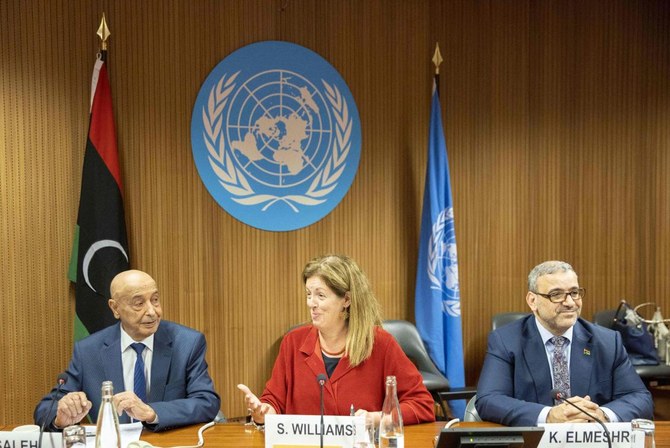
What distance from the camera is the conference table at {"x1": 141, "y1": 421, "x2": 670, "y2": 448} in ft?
9.29

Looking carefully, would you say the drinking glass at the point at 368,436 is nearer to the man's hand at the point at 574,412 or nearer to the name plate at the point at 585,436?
the name plate at the point at 585,436

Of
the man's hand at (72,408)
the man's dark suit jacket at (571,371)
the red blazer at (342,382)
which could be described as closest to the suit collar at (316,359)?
the red blazer at (342,382)

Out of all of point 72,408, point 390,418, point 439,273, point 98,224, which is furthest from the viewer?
point 439,273

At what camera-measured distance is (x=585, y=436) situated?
8.61ft

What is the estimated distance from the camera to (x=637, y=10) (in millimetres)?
5543

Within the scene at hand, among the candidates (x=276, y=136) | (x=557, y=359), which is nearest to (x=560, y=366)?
(x=557, y=359)

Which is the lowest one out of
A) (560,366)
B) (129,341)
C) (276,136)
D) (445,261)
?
(560,366)

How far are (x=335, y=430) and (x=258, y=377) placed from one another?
2.38 m

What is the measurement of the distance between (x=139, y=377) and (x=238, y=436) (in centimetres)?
64

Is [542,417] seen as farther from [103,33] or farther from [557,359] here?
[103,33]

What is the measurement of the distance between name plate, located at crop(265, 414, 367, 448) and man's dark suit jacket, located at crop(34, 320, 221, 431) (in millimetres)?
600

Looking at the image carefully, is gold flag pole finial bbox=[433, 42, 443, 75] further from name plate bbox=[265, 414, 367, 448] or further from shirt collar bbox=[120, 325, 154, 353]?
name plate bbox=[265, 414, 367, 448]

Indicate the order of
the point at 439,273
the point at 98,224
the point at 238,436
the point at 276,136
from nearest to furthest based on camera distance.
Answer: the point at 238,436
the point at 98,224
the point at 276,136
the point at 439,273

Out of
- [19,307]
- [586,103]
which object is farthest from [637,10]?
[19,307]
